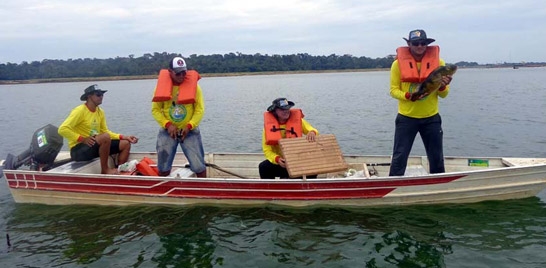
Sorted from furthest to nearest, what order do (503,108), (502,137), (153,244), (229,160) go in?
1. (503,108)
2. (502,137)
3. (229,160)
4. (153,244)

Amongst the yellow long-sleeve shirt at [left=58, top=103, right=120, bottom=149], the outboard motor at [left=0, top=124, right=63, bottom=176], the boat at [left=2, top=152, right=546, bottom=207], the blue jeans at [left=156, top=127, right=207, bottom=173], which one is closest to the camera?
the boat at [left=2, top=152, right=546, bottom=207]

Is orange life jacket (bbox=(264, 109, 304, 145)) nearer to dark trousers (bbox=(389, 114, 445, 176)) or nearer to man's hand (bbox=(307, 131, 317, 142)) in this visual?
man's hand (bbox=(307, 131, 317, 142))

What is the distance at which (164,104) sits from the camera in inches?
323

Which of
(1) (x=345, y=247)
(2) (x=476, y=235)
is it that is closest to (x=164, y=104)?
(1) (x=345, y=247)

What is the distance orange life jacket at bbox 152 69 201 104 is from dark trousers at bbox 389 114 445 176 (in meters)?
3.68

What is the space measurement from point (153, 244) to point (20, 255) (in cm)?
206

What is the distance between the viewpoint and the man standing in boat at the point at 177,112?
26.4ft

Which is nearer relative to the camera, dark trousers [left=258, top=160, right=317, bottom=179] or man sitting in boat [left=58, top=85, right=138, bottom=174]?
dark trousers [left=258, top=160, right=317, bottom=179]

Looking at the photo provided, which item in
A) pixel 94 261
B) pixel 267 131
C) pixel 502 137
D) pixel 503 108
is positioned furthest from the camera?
pixel 503 108

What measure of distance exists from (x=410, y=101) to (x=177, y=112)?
13.5ft

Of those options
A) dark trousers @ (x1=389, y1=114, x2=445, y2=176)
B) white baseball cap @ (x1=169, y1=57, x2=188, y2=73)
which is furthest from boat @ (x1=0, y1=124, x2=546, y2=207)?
white baseball cap @ (x1=169, y1=57, x2=188, y2=73)

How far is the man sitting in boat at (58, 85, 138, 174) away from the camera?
8469 millimetres

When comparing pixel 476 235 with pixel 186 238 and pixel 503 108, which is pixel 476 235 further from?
pixel 503 108

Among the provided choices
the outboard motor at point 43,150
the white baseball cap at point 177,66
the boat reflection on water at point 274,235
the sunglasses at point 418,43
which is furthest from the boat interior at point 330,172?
the sunglasses at point 418,43
